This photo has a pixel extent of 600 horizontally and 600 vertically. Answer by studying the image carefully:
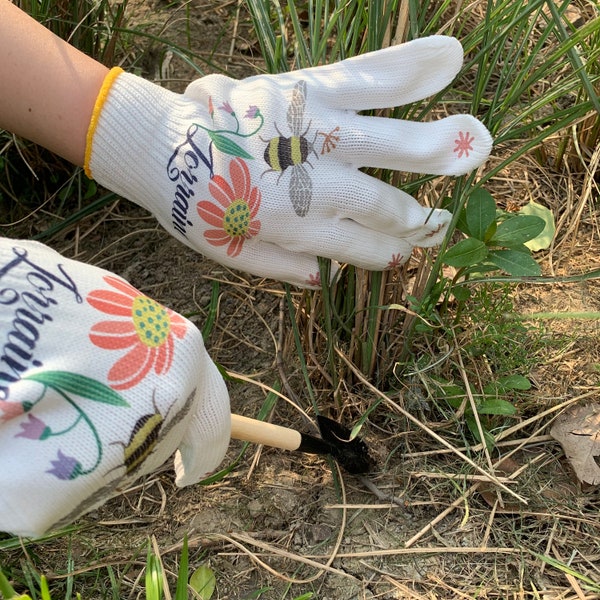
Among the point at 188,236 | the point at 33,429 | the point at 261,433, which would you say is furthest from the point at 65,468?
the point at 188,236

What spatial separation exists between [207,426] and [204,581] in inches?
12.2

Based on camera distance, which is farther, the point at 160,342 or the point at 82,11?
the point at 82,11

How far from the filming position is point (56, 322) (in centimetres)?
76

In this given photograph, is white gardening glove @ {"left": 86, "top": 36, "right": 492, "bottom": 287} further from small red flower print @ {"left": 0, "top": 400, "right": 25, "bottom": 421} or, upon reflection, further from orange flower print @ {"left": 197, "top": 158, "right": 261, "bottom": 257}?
small red flower print @ {"left": 0, "top": 400, "right": 25, "bottom": 421}

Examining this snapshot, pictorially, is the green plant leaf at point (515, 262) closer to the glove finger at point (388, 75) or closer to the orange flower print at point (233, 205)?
the glove finger at point (388, 75)

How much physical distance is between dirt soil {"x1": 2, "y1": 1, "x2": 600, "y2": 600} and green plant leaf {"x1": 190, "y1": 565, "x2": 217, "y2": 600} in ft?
0.07

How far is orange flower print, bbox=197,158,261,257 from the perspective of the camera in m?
1.01

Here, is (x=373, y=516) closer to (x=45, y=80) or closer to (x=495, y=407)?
(x=495, y=407)

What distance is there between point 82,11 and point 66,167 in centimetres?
30

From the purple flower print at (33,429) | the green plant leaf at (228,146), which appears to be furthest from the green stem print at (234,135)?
the purple flower print at (33,429)

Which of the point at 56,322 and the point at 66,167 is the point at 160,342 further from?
the point at 66,167

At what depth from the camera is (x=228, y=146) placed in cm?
102

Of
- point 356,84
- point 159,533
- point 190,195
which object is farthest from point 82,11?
point 159,533

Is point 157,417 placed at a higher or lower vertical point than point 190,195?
lower
